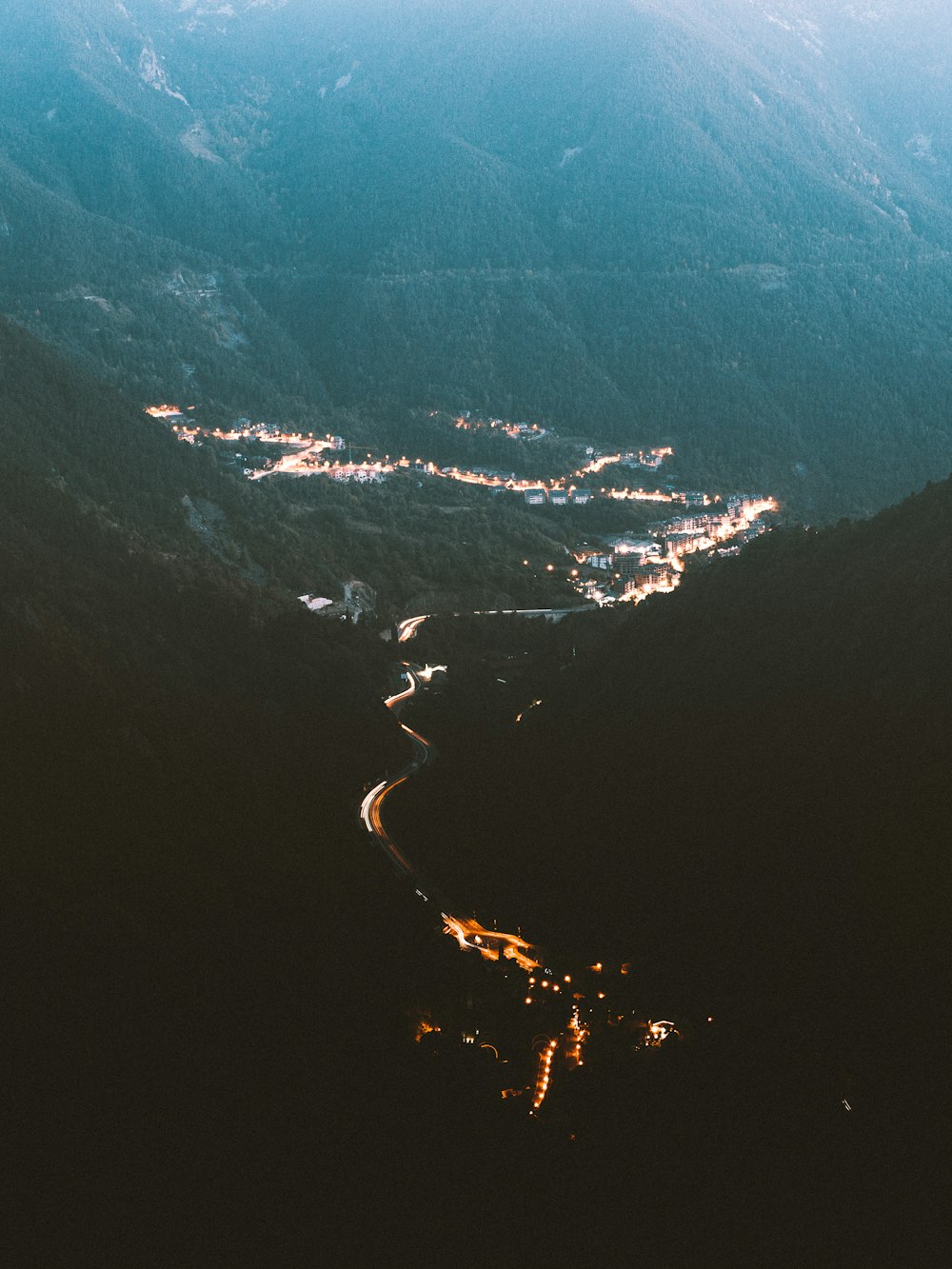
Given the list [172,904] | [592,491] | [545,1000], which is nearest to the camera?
[545,1000]

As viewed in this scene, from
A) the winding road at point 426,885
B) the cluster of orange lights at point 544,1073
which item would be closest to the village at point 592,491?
the winding road at point 426,885

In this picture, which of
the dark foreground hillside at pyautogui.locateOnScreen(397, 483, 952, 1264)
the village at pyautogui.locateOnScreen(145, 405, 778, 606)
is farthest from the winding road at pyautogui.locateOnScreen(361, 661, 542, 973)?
the village at pyautogui.locateOnScreen(145, 405, 778, 606)

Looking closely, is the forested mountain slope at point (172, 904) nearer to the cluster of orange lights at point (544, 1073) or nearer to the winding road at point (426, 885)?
the winding road at point (426, 885)

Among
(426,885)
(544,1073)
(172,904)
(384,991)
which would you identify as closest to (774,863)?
(544,1073)

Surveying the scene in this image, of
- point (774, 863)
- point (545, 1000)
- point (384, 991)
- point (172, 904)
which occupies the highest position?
point (774, 863)

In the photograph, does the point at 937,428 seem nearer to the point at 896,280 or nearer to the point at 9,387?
the point at 896,280

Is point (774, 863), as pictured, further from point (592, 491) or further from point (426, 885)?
point (592, 491)

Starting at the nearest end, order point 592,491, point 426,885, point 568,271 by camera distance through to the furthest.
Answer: point 426,885 → point 592,491 → point 568,271

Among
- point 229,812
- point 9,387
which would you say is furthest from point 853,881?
point 9,387

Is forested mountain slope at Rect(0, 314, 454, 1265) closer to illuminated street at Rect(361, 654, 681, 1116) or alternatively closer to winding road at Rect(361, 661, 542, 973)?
winding road at Rect(361, 661, 542, 973)

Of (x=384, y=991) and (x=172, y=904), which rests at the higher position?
(x=172, y=904)
